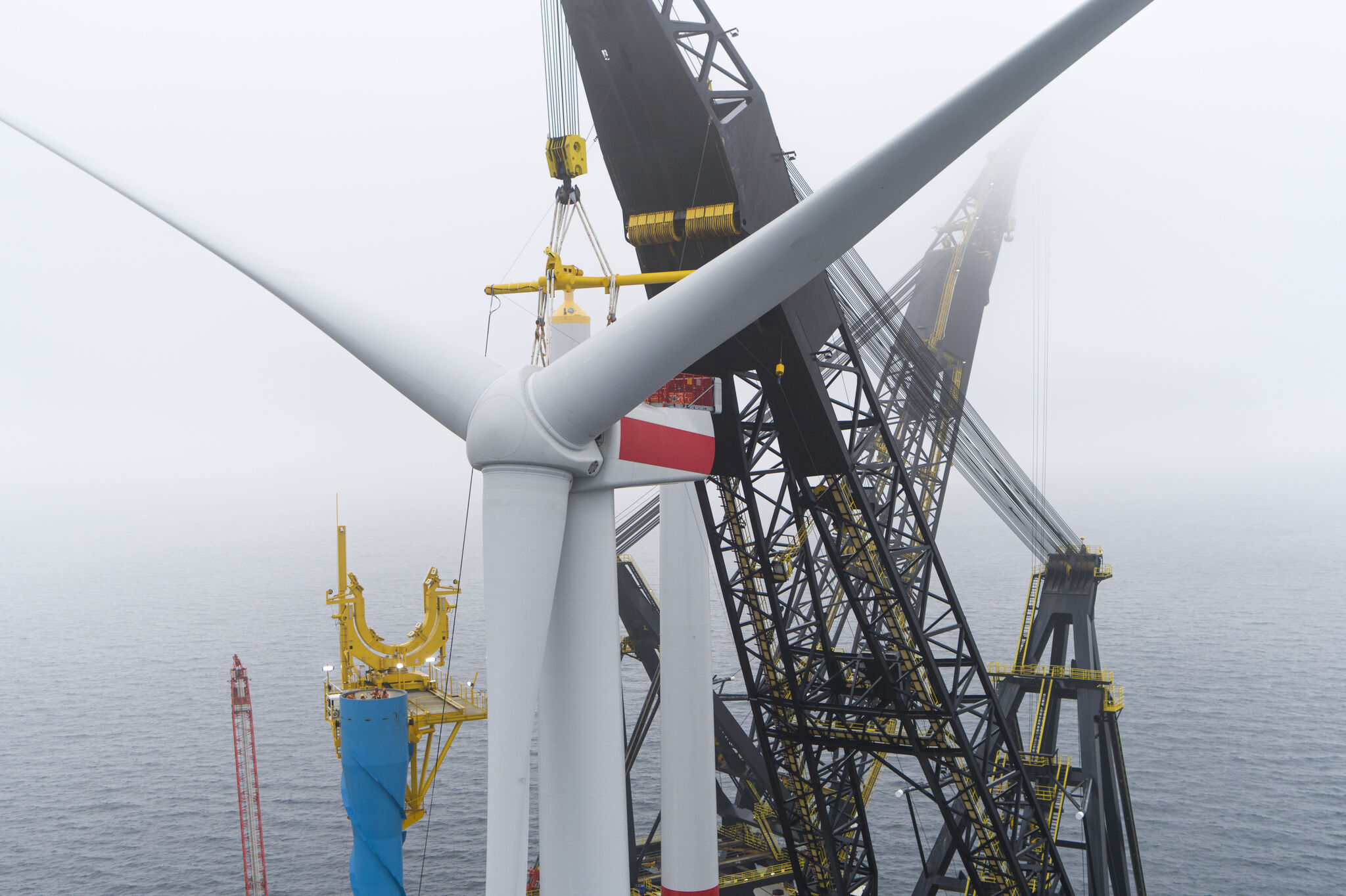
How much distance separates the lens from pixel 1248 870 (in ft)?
182

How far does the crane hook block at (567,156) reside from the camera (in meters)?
19.9

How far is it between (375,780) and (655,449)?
31.2 meters

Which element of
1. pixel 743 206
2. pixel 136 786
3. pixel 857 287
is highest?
pixel 857 287

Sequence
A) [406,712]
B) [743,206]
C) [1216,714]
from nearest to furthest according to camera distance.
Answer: [743,206] < [406,712] < [1216,714]

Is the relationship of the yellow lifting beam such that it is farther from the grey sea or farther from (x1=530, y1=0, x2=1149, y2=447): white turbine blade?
the grey sea

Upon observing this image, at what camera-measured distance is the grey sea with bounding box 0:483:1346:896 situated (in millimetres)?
58344

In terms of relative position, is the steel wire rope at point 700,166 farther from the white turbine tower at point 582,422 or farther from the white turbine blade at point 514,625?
the white turbine blade at point 514,625

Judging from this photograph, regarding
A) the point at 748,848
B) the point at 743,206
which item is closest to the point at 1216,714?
the point at 748,848

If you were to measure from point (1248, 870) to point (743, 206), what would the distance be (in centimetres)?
5333

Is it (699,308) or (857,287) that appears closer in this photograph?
(699,308)

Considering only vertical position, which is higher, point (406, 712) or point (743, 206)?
point (743, 206)

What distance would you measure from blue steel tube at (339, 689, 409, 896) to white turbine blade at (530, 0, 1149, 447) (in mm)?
31735

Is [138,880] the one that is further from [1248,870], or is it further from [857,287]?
[1248,870]

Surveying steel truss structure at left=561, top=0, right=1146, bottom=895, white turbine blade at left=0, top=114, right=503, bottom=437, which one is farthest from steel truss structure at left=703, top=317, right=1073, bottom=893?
white turbine blade at left=0, top=114, right=503, bottom=437
